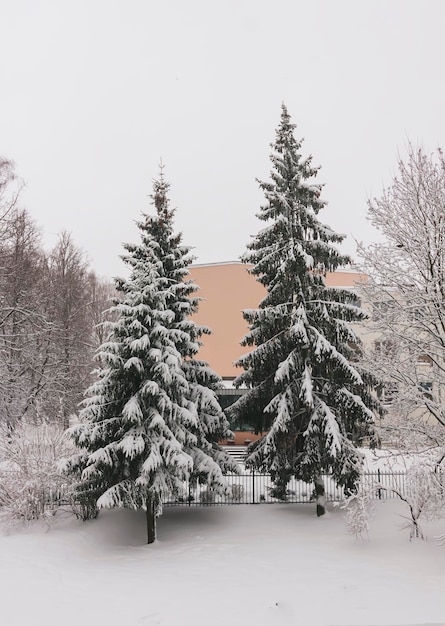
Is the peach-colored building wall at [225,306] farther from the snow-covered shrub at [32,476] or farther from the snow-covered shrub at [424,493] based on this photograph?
the snow-covered shrub at [424,493]

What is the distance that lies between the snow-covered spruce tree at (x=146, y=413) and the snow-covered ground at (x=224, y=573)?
1208mm

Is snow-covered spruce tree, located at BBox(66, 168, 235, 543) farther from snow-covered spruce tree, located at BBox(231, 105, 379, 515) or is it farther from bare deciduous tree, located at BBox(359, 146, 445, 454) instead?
bare deciduous tree, located at BBox(359, 146, 445, 454)

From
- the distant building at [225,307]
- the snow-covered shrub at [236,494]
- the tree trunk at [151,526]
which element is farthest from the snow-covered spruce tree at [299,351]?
the distant building at [225,307]

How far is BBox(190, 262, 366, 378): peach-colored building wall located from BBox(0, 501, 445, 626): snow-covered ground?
21.8 m

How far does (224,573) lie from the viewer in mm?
10570

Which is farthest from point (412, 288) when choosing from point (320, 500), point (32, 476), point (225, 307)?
point (225, 307)

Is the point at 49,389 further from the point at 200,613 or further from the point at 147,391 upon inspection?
the point at 200,613

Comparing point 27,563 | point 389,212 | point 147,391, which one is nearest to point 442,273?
point 389,212

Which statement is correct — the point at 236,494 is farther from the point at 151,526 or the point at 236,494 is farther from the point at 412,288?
the point at 412,288

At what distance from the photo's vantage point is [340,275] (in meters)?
43.8

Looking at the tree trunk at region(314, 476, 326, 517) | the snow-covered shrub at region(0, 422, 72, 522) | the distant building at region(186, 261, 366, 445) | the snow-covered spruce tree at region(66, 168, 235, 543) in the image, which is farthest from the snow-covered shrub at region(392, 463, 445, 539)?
the distant building at region(186, 261, 366, 445)

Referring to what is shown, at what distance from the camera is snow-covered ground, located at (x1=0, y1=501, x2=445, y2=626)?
27.1 ft

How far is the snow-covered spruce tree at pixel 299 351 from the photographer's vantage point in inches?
562

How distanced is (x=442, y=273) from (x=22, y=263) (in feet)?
64.9
